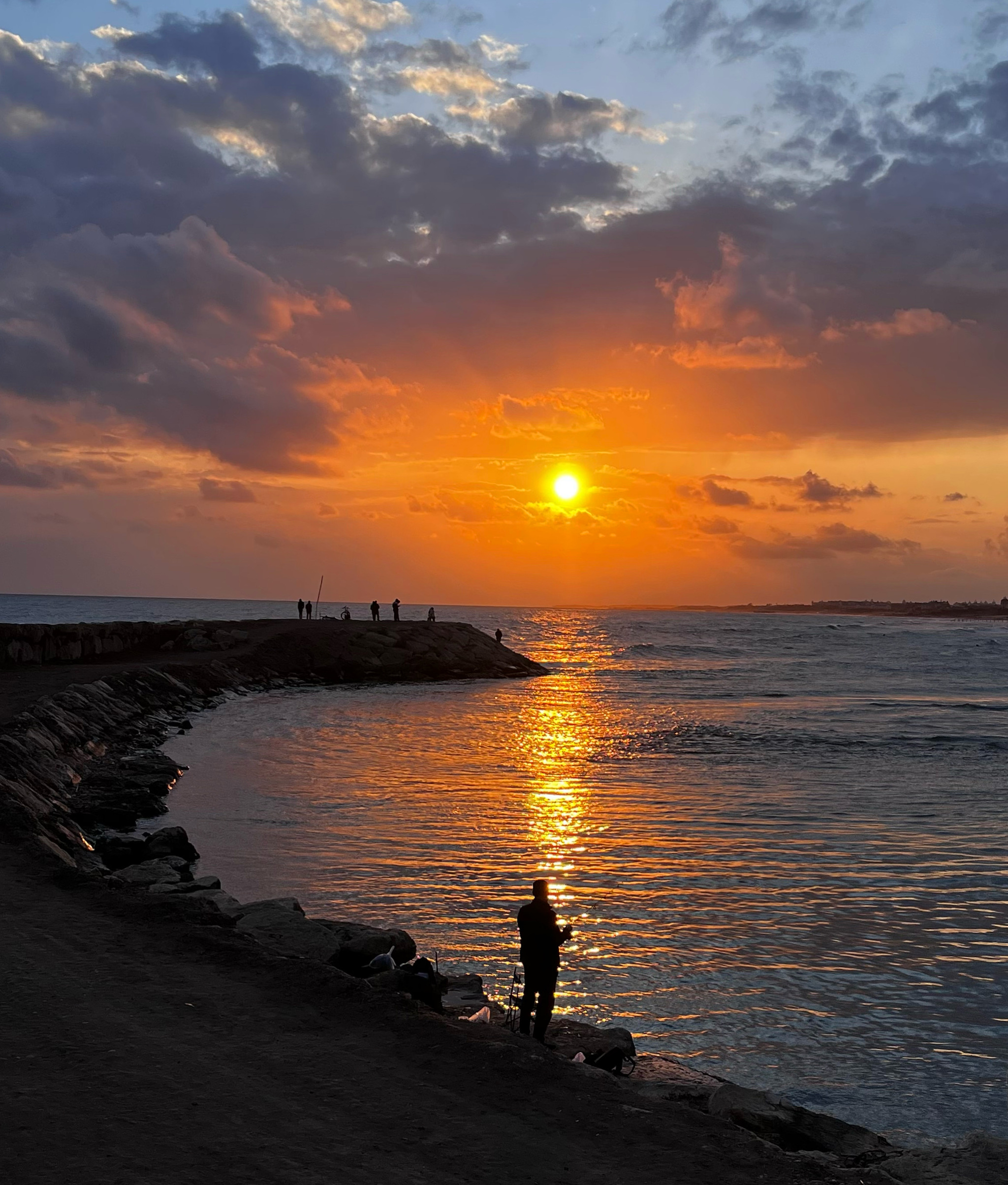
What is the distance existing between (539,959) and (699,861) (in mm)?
8400

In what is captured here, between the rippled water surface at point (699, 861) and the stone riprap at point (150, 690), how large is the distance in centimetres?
145

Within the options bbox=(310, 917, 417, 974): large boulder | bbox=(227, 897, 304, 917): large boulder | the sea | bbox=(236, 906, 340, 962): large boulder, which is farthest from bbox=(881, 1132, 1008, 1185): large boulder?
bbox=(227, 897, 304, 917): large boulder

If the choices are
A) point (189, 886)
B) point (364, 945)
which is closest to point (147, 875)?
point (189, 886)

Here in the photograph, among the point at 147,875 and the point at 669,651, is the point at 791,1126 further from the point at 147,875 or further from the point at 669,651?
the point at 669,651

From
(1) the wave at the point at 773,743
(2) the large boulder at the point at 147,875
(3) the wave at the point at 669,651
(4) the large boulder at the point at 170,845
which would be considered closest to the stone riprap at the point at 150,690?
(2) the large boulder at the point at 147,875

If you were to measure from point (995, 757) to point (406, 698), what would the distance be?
84.9 feet

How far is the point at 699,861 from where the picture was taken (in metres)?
17.0

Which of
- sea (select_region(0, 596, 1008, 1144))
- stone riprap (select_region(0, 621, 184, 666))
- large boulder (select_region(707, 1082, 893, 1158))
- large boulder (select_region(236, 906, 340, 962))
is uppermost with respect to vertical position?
stone riprap (select_region(0, 621, 184, 666))

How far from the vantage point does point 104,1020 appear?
8.23 metres

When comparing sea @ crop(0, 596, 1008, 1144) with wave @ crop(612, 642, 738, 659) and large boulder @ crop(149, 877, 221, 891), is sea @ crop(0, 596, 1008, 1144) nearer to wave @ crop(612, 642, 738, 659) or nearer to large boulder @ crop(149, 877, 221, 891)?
large boulder @ crop(149, 877, 221, 891)

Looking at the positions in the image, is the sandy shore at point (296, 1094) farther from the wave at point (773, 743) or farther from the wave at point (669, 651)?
the wave at point (669, 651)

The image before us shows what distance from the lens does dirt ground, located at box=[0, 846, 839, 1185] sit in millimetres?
6113

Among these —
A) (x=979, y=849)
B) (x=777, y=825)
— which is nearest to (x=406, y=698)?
(x=777, y=825)

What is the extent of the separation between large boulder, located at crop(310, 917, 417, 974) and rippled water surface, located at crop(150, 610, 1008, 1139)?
1.10 metres
